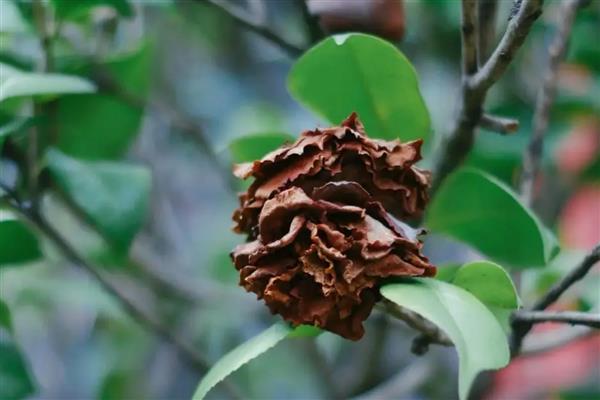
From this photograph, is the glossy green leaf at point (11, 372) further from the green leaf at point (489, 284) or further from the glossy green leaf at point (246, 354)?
the green leaf at point (489, 284)

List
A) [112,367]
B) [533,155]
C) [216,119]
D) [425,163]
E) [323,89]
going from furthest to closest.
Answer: [216,119], [112,367], [425,163], [533,155], [323,89]

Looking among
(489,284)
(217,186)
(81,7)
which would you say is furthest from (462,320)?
(217,186)

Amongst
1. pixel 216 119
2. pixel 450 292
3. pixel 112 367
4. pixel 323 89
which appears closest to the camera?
pixel 450 292

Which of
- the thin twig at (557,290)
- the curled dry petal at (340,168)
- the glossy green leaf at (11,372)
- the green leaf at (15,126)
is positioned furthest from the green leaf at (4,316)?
the thin twig at (557,290)

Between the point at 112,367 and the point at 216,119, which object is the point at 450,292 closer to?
the point at 112,367

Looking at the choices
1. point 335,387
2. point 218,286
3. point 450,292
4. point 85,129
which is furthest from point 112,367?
point 450,292

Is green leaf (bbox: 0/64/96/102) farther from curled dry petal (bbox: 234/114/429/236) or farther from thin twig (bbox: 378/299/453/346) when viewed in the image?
thin twig (bbox: 378/299/453/346)

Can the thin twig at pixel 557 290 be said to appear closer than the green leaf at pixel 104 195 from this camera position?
Yes
